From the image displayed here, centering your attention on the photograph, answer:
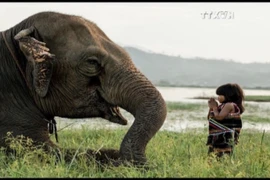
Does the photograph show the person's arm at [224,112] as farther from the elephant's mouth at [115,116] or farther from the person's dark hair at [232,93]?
the elephant's mouth at [115,116]

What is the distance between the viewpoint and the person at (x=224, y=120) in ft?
22.2

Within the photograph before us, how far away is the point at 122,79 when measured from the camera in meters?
5.70

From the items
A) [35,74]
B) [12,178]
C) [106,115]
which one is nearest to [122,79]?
[106,115]

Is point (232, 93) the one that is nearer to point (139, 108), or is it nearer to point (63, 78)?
point (139, 108)

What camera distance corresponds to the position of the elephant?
18.8 ft

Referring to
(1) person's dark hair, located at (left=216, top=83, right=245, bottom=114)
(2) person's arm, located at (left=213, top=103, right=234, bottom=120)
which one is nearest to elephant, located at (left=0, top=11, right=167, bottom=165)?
(2) person's arm, located at (left=213, top=103, right=234, bottom=120)

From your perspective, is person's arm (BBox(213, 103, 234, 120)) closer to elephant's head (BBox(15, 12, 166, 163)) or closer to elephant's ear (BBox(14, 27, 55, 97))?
elephant's head (BBox(15, 12, 166, 163))

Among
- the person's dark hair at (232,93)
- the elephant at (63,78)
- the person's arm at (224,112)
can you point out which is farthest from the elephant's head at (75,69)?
the person's dark hair at (232,93)

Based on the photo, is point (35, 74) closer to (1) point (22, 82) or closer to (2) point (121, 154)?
(1) point (22, 82)

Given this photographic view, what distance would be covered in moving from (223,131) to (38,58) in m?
2.22

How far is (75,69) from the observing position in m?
5.89

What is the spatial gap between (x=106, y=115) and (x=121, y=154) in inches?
23.4

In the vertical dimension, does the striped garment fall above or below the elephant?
below

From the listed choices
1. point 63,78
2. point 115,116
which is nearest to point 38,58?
point 63,78
